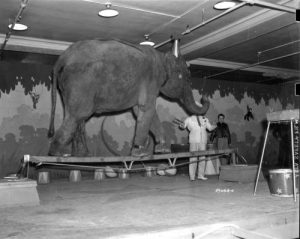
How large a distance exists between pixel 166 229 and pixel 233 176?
13.0ft

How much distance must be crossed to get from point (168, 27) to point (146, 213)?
467 centimetres

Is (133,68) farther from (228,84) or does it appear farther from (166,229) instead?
(228,84)

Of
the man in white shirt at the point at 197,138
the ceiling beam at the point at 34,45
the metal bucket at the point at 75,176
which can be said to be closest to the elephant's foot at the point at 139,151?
the man in white shirt at the point at 197,138

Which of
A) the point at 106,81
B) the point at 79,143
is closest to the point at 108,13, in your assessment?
the point at 106,81

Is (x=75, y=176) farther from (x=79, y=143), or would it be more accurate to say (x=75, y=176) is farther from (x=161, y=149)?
(x=161, y=149)

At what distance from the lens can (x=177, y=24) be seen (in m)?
7.77

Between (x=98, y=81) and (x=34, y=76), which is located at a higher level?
(x=34, y=76)

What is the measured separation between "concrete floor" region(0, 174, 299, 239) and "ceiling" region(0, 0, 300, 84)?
9.06ft

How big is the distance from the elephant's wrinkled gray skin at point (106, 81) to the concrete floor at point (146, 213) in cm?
86

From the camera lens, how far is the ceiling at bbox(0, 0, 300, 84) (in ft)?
22.0

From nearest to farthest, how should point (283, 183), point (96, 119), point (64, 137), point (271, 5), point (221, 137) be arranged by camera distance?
1. point (283, 183)
2. point (64, 137)
3. point (271, 5)
4. point (96, 119)
5. point (221, 137)

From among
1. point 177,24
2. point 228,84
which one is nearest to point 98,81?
point 177,24

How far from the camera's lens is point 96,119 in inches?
373

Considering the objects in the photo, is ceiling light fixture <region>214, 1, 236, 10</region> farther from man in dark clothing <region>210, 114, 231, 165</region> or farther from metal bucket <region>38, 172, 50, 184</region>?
metal bucket <region>38, 172, 50, 184</region>
